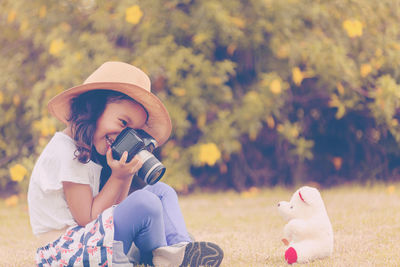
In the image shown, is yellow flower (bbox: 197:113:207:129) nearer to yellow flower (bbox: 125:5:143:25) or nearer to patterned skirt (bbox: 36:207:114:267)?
yellow flower (bbox: 125:5:143:25)

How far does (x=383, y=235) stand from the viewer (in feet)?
8.60

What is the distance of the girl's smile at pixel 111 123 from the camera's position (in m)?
2.12

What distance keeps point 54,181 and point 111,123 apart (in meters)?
0.30

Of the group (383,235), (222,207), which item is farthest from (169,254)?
(222,207)

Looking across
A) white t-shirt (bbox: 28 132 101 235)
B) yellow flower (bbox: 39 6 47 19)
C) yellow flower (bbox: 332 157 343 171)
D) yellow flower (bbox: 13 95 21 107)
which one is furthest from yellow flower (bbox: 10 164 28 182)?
yellow flower (bbox: 332 157 343 171)

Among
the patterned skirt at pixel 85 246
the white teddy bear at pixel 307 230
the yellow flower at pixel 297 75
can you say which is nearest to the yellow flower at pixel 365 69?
the yellow flower at pixel 297 75

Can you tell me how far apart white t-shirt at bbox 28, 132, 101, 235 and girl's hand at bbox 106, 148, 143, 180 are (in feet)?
0.33

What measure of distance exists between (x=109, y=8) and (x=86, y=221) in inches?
87.7

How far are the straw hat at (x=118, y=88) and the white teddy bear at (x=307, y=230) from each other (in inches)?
26.0

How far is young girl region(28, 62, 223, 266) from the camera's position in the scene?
200 centimetres

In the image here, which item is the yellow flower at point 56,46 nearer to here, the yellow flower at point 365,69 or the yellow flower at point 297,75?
the yellow flower at point 297,75

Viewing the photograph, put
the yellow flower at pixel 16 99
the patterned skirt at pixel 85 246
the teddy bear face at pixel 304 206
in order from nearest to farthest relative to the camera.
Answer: the patterned skirt at pixel 85 246, the teddy bear face at pixel 304 206, the yellow flower at pixel 16 99

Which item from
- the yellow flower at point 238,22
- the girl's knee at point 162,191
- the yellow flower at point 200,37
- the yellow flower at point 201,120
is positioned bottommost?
the girl's knee at point 162,191

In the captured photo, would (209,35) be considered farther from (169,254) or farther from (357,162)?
(169,254)
